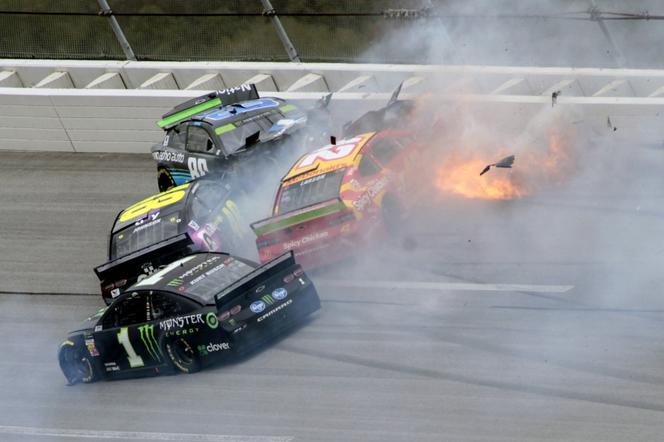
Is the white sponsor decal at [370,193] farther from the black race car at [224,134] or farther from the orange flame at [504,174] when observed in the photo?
the black race car at [224,134]

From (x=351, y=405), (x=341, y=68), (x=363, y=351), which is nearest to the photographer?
(x=351, y=405)

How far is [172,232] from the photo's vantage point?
13859 millimetres

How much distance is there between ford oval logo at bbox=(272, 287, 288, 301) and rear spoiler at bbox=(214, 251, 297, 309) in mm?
169

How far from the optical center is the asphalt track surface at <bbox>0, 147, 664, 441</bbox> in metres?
9.89

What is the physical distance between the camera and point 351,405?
10.4m

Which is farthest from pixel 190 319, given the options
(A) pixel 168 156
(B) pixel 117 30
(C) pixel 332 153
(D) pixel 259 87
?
(B) pixel 117 30

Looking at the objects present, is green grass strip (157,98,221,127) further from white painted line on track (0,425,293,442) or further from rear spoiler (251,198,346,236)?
white painted line on track (0,425,293,442)

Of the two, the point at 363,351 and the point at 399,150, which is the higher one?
the point at 399,150

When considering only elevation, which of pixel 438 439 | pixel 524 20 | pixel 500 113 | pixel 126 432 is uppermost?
pixel 524 20

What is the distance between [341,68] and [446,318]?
800 cm

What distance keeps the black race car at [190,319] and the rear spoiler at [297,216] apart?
0.85m

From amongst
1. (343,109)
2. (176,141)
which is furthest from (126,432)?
(343,109)

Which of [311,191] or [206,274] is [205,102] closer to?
[311,191]

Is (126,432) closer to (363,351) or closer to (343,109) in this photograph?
(363,351)
